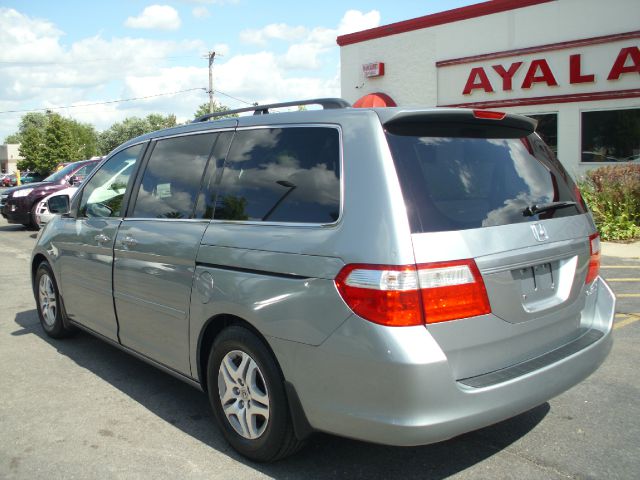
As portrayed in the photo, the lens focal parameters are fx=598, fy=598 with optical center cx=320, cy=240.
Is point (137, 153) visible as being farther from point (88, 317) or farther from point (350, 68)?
point (350, 68)

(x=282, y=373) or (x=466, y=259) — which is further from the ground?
(x=466, y=259)

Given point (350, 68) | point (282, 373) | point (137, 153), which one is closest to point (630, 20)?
point (350, 68)

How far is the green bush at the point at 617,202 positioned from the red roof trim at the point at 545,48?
11.5 ft

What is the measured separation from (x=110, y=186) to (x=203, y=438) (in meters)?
2.21

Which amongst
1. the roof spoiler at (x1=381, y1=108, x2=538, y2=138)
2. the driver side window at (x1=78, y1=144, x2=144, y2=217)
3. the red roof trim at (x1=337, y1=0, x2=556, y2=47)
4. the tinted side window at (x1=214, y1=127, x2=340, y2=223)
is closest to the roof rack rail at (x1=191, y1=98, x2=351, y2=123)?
the tinted side window at (x1=214, y1=127, x2=340, y2=223)

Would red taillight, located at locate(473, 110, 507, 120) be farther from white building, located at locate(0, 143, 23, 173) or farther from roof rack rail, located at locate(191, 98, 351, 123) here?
white building, located at locate(0, 143, 23, 173)

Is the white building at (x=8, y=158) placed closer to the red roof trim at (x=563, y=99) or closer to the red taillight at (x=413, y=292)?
the red roof trim at (x=563, y=99)

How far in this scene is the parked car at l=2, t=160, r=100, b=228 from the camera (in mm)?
14945

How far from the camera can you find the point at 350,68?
1934cm

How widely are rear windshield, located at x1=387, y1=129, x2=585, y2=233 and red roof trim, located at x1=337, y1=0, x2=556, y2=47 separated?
1341 cm

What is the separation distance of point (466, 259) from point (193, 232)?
65.8 inches

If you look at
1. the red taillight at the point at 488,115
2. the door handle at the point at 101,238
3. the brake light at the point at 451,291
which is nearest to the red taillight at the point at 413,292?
the brake light at the point at 451,291

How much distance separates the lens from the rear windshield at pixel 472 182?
8.97 feet

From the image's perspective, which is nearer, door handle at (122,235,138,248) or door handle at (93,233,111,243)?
door handle at (122,235,138,248)
